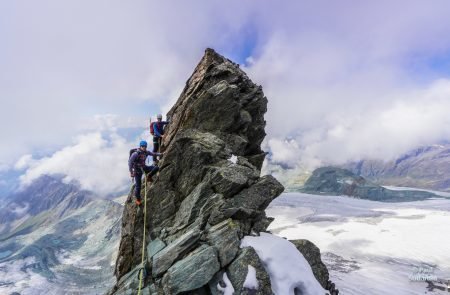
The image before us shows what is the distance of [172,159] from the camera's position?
20.8 meters

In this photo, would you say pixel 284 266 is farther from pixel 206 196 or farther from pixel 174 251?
pixel 206 196

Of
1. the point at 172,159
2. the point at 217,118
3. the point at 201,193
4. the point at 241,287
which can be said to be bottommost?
the point at 241,287

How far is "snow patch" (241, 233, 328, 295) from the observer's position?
49.4ft

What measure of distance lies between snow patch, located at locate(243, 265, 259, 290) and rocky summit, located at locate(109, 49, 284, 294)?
0.16 metres

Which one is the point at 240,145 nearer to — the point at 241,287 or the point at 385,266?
the point at 241,287

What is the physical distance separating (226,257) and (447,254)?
366ft

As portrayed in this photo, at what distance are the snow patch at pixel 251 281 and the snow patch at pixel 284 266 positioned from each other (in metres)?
0.98

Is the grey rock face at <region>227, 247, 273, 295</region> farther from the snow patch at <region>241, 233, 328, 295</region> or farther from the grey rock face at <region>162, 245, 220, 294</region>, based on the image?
the grey rock face at <region>162, 245, 220, 294</region>

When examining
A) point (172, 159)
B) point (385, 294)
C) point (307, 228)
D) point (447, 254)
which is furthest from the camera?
point (307, 228)

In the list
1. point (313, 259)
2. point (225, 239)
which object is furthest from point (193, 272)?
point (313, 259)

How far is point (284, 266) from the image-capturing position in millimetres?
15523

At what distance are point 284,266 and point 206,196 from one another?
17.8 ft

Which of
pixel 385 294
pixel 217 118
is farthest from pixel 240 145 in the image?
pixel 385 294

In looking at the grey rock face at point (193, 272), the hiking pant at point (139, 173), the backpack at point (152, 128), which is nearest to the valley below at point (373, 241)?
the backpack at point (152, 128)
